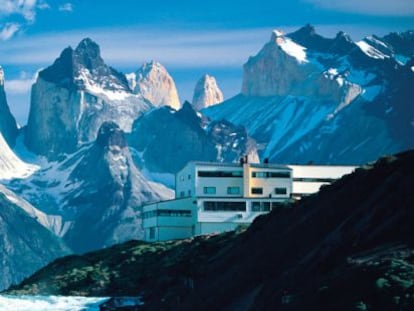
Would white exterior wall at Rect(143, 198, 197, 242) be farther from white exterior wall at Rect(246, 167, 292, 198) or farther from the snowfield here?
the snowfield

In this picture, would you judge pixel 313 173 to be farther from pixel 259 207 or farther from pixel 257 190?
pixel 259 207

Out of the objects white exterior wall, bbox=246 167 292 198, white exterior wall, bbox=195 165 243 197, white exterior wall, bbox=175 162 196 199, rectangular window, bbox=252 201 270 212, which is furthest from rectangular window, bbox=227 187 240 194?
rectangular window, bbox=252 201 270 212

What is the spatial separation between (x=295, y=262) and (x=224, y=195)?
255ft

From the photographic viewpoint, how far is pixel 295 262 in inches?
3228

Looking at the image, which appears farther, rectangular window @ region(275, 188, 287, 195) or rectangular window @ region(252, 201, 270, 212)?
rectangular window @ region(275, 188, 287, 195)

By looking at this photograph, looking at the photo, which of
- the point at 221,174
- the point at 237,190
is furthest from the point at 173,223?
the point at 237,190

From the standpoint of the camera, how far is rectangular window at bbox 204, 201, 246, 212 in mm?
153375

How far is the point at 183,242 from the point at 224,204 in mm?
21770

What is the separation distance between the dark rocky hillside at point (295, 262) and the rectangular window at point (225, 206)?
17080 millimetres

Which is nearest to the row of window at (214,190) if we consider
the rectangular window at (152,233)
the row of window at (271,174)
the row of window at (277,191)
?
the row of window at (277,191)

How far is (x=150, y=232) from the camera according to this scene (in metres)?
162

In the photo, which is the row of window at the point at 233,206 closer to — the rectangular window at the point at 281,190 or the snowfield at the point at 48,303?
the rectangular window at the point at 281,190

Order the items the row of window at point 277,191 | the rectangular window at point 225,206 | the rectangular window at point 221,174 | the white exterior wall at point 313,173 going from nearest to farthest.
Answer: the rectangular window at point 225,206, the rectangular window at point 221,174, the row of window at point 277,191, the white exterior wall at point 313,173

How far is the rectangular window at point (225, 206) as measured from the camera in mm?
153375
